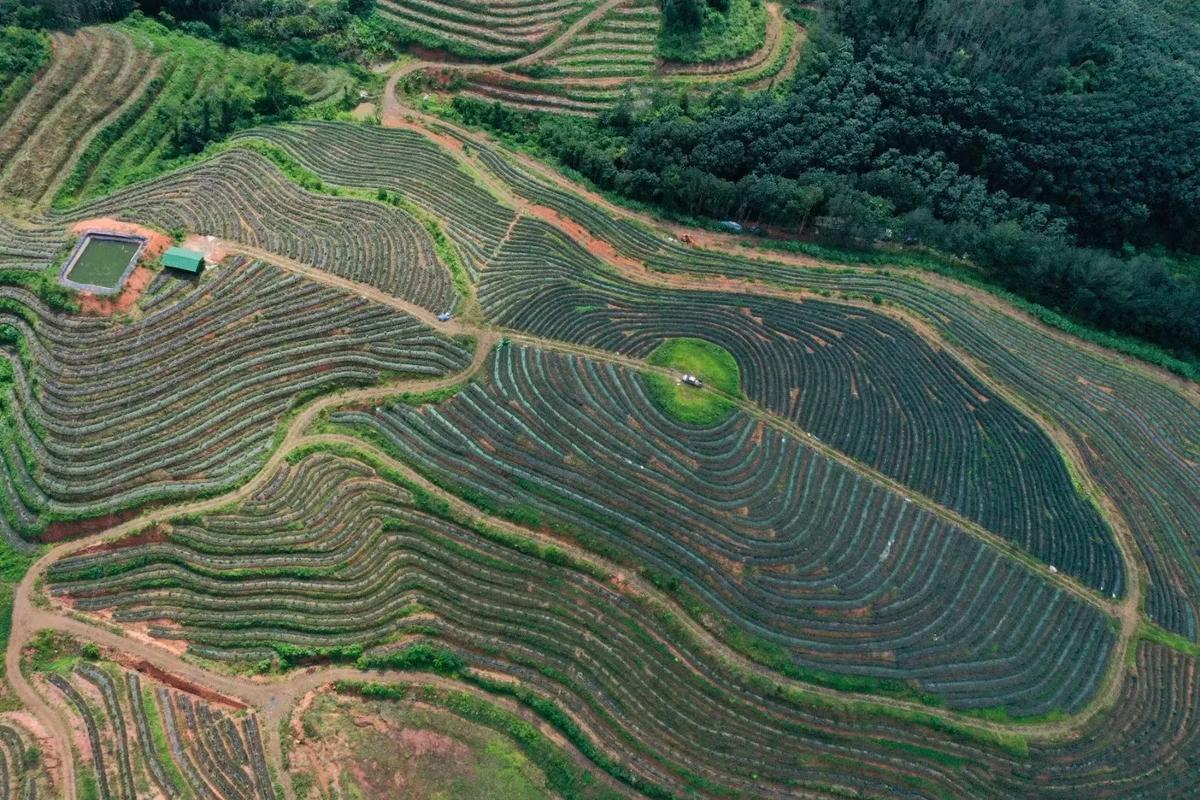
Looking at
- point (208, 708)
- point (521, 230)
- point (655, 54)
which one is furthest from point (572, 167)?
point (208, 708)

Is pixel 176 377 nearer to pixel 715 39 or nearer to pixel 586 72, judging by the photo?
pixel 586 72

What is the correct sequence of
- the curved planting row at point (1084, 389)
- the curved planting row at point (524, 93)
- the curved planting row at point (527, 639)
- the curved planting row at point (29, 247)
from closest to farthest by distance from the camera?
the curved planting row at point (527, 639) < the curved planting row at point (1084, 389) < the curved planting row at point (29, 247) < the curved planting row at point (524, 93)

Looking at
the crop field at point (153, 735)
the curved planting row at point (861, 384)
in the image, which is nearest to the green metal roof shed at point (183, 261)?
the curved planting row at point (861, 384)

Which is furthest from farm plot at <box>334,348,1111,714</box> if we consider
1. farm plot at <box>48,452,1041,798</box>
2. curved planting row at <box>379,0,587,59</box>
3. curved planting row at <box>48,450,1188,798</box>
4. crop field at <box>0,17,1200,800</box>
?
curved planting row at <box>379,0,587,59</box>

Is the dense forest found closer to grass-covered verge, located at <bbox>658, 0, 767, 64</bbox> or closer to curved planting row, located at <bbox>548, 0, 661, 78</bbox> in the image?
grass-covered verge, located at <bbox>658, 0, 767, 64</bbox>

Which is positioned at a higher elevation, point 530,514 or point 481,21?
point 481,21

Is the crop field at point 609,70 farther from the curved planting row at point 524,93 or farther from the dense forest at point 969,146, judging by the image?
the dense forest at point 969,146

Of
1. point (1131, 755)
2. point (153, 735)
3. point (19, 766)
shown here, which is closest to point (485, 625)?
point (153, 735)
